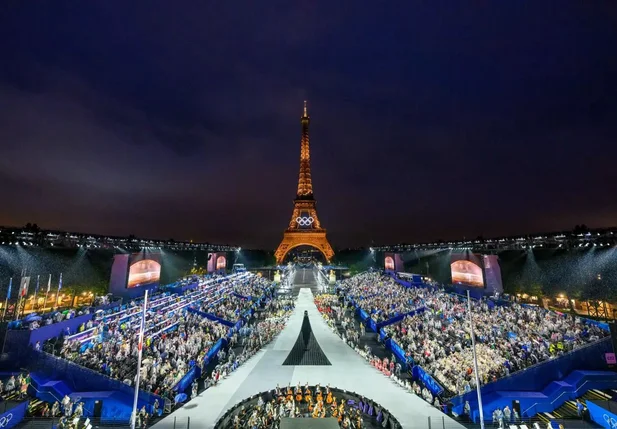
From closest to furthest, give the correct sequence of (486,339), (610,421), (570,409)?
(610,421) → (570,409) → (486,339)

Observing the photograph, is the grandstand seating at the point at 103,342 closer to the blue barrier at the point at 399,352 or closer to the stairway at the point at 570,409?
the blue barrier at the point at 399,352

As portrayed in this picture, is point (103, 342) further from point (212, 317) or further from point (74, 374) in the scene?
point (212, 317)

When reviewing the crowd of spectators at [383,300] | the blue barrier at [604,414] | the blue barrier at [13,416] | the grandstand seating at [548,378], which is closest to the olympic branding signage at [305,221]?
the crowd of spectators at [383,300]

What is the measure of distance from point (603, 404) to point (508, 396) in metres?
3.17

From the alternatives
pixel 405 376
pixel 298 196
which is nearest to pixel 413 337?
pixel 405 376

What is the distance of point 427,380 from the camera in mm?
13992

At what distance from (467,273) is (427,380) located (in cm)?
2890

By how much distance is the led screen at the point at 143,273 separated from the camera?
32.0 m

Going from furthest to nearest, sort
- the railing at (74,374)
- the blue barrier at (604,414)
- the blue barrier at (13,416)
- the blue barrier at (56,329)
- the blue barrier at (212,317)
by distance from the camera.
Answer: the blue barrier at (212,317), the blue barrier at (56,329), the railing at (74,374), the blue barrier at (604,414), the blue barrier at (13,416)

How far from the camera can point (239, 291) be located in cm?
3469

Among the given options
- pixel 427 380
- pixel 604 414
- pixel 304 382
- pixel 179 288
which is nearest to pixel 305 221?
pixel 179 288

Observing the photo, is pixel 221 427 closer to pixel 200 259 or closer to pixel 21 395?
pixel 21 395

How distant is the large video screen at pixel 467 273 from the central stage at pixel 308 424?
→ 33268 mm

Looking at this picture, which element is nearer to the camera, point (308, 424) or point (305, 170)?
point (308, 424)
